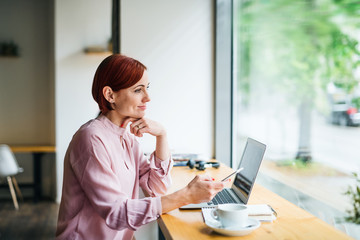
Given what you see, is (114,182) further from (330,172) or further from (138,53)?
(138,53)

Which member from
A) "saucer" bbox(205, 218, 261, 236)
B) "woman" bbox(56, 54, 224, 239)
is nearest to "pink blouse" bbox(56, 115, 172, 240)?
"woman" bbox(56, 54, 224, 239)

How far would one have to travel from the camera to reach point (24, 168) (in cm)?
531

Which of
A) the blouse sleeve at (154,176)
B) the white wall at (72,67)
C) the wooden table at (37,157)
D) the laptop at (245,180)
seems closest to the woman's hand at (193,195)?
the laptop at (245,180)

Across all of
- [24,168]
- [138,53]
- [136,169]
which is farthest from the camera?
[24,168]

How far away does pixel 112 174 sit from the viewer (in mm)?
1373

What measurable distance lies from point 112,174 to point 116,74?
39 cm

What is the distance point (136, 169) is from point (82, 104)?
317cm

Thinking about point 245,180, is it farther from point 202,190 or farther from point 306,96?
point 306,96

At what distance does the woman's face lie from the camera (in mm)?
1550

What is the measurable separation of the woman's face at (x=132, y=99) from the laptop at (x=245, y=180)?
→ 42 centimetres

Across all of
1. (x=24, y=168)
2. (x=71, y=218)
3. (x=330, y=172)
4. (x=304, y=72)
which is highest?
(x=304, y=72)

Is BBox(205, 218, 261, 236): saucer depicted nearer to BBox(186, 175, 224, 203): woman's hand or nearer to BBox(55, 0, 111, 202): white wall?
BBox(186, 175, 224, 203): woman's hand

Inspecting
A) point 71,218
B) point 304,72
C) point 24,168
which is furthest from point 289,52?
point 24,168

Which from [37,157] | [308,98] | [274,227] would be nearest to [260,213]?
[274,227]
